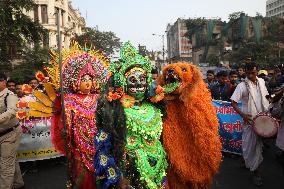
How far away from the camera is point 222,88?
26.0 ft

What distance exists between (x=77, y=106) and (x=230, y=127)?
3784 millimetres

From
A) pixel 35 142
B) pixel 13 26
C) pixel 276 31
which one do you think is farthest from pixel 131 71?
pixel 276 31

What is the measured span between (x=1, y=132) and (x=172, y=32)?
10167 centimetres

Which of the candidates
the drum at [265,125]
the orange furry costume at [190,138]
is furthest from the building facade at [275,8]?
the orange furry costume at [190,138]

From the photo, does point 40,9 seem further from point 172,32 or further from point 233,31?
point 172,32

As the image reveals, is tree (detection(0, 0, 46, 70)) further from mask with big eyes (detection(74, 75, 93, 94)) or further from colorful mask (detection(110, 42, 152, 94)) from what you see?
colorful mask (detection(110, 42, 152, 94))

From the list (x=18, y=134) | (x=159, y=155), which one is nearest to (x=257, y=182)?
(x=159, y=155)

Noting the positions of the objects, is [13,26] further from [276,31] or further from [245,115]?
[276,31]

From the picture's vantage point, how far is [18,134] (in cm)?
526

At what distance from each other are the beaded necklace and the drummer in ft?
8.07

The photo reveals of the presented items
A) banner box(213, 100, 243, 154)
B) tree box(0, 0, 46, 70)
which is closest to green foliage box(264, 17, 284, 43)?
tree box(0, 0, 46, 70)

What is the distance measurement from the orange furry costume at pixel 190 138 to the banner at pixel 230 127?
355 cm

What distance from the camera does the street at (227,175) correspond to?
5465mm

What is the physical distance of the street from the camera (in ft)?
17.9
